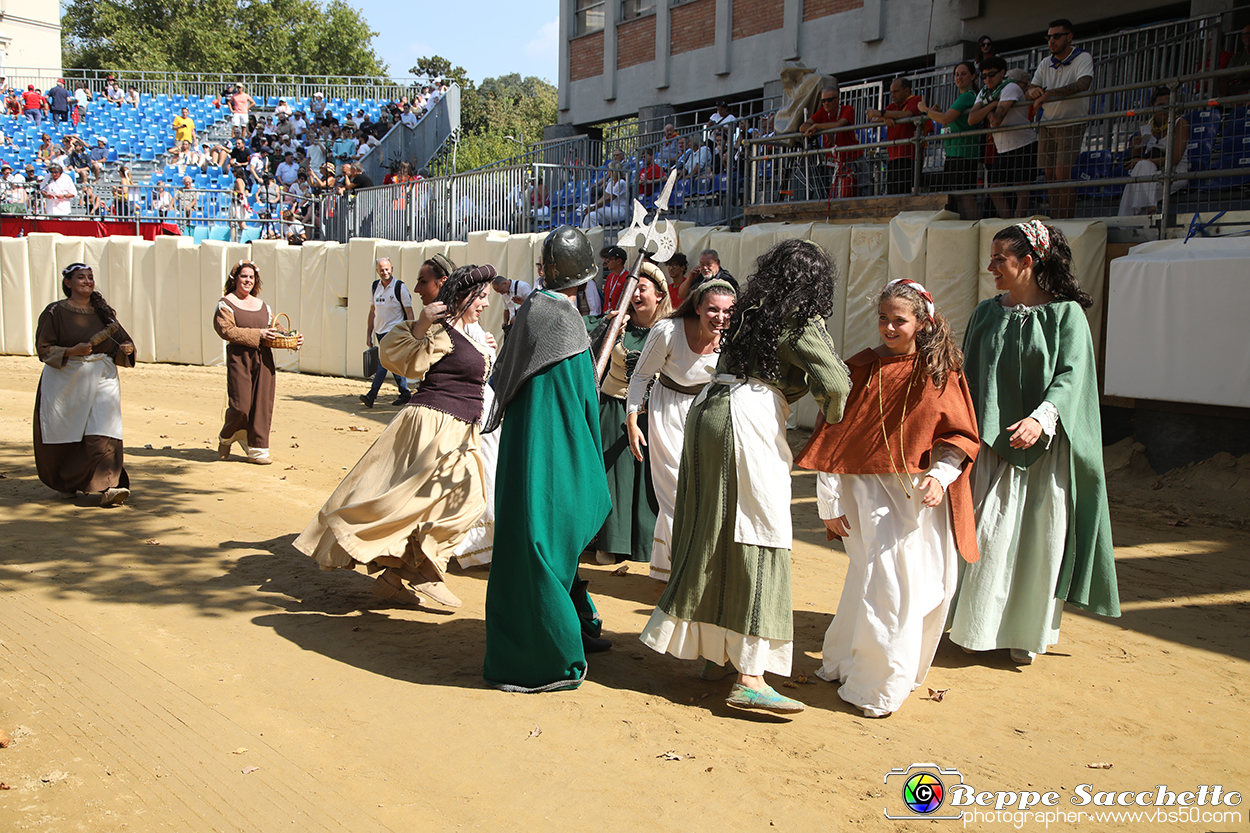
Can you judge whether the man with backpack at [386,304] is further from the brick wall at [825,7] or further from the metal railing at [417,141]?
the metal railing at [417,141]

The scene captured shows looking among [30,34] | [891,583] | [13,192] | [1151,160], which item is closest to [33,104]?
[13,192]

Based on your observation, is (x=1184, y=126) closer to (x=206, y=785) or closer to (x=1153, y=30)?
(x=1153, y=30)

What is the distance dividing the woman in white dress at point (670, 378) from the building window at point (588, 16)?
19.8 meters

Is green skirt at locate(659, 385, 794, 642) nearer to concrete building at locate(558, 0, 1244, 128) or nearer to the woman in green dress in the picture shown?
the woman in green dress

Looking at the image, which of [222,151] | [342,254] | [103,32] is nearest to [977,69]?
[342,254]

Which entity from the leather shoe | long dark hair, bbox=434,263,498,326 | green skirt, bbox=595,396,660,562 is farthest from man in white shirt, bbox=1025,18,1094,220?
the leather shoe

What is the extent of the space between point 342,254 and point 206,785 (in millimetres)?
14214

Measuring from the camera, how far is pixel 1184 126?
8.65 metres

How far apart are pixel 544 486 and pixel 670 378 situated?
1.74m

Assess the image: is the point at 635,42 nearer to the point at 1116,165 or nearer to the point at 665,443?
the point at 1116,165

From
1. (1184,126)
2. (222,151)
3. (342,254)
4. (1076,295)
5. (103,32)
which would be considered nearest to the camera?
(1076,295)

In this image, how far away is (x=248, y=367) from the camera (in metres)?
9.76

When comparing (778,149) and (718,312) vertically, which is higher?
(778,149)

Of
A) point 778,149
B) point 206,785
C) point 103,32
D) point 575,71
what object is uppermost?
point 103,32
